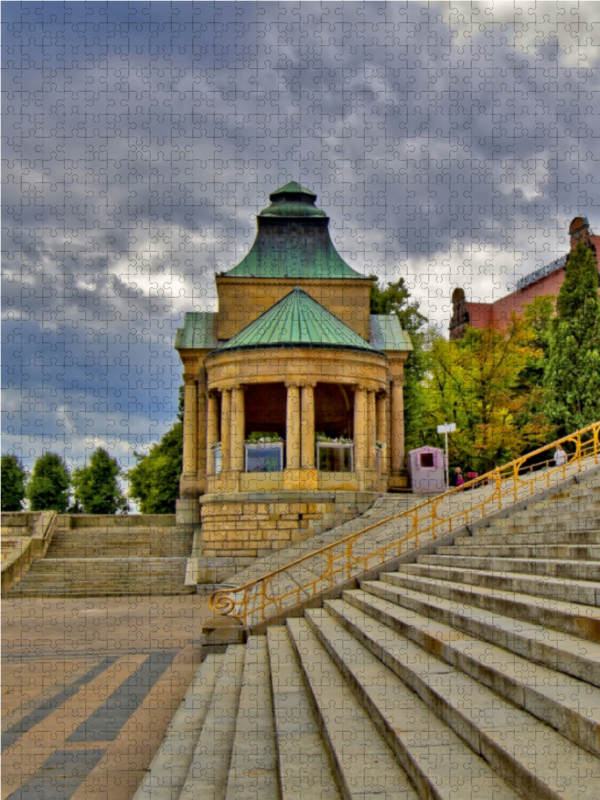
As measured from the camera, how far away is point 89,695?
11.2m

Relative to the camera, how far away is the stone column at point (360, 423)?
31.6 m

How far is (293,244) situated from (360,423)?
12.3 meters

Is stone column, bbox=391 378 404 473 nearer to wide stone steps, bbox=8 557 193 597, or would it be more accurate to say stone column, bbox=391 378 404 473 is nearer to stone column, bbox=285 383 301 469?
stone column, bbox=285 383 301 469

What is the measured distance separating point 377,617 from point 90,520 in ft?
86.0

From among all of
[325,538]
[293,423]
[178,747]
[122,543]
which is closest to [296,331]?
[293,423]

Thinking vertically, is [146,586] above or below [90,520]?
below

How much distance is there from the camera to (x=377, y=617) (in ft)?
37.8

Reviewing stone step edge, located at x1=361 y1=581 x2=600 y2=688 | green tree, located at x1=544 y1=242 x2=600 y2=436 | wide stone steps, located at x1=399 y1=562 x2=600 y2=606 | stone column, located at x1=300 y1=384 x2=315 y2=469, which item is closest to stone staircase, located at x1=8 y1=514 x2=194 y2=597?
stone column, located at x1=300 y1=384 x2=315 y2=469

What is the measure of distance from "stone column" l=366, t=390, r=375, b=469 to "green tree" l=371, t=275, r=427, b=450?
1287 centimetres

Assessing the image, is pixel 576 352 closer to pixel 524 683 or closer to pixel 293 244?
pixel 293 244

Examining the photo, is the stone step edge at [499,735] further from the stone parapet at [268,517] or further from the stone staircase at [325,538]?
the stone parapet at [268,517]

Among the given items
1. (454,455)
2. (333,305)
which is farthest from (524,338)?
(333,305)

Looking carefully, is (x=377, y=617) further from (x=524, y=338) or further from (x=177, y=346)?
(x=524, y=338)

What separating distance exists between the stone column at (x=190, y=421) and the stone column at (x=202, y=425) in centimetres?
16
